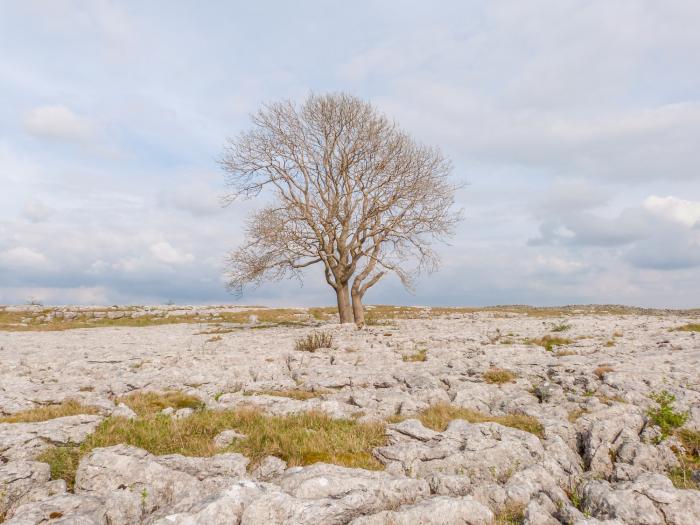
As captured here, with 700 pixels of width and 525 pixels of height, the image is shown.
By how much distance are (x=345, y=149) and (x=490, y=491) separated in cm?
2923

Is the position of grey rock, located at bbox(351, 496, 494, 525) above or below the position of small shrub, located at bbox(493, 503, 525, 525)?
above

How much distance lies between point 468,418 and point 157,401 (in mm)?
7813

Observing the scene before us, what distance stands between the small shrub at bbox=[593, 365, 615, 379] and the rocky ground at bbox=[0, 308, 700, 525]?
0.11 ft

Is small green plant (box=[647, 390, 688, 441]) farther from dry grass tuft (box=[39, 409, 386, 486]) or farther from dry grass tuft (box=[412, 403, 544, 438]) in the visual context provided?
dry grass tuft (box=[39, 409, 386, 486])

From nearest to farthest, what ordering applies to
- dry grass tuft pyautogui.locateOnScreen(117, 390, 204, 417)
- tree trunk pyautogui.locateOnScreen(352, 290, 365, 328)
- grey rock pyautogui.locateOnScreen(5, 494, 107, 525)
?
grey rock pyautogui.locateOnScreen(5, 494, 107, 525) < dry grass tuft pyautogui.locateOnScreen(117, 390, 204, 417) < tree trunk pyautogui.locateOnScreen(352, 290, 365, 328)

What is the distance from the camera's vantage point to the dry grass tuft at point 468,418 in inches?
365

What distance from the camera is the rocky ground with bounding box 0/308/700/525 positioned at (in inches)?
229

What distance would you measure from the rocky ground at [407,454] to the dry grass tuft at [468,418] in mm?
253

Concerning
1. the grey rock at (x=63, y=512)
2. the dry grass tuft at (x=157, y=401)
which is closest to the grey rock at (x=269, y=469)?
the grey rock at (x=63, y=512)

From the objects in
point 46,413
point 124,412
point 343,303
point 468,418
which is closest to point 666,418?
point 468,418

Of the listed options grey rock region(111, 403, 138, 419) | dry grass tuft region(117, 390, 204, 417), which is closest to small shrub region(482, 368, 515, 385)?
dry grass tuft region(117, 390, 204, 417)

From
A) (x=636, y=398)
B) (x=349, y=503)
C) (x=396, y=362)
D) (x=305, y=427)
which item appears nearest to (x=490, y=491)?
(x=349, y=503)

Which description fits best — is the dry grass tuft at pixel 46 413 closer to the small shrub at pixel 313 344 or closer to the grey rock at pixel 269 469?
the grey rock at pixel 269 469

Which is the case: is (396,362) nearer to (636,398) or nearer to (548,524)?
(636,398)
